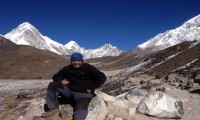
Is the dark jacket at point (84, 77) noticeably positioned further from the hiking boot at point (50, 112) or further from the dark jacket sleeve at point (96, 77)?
the hiking boot at point (50, 112)

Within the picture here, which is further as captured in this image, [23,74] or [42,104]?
[23,74]

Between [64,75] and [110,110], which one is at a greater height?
[64,75]

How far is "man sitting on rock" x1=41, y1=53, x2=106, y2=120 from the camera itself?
1147 centimetres

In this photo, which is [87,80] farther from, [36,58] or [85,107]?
[36,58]

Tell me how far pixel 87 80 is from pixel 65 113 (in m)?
1.31

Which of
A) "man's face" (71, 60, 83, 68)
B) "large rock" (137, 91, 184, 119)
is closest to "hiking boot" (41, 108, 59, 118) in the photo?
"man's face" (71, 60, 83, 68)

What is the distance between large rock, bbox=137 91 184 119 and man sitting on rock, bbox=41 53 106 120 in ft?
6.43

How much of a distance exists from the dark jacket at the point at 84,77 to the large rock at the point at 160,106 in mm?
1997

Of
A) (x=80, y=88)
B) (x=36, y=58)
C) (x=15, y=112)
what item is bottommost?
(x=15, y=112)

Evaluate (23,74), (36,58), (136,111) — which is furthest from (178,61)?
(36,58)

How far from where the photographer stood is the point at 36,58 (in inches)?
3669

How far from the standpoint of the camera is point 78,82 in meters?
11.7

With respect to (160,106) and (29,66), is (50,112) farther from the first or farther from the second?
(29,66)

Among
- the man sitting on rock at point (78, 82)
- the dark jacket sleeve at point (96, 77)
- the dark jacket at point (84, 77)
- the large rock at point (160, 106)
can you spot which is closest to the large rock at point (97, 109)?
the man sitting on rock at point (78, 82)
